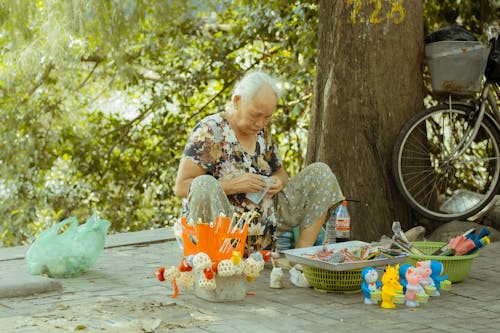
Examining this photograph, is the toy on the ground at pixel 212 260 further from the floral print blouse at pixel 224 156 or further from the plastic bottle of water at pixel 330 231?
the plastic bottle of water at pixel 330 231

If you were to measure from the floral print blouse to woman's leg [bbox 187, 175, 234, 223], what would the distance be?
19 centimetres

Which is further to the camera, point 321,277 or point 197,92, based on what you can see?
point 197,92

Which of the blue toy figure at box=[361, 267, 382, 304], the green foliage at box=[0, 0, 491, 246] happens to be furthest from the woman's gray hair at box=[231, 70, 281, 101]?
the green foliage at box=[0, 0, 491, 246]

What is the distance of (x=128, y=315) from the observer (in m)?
3.44

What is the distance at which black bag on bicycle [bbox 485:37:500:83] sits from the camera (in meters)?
5.62

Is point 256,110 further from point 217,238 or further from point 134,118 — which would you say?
point 134,118

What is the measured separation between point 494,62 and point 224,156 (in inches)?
90.0

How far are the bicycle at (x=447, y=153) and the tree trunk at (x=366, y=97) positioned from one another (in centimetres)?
11

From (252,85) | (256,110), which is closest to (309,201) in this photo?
(256,110)

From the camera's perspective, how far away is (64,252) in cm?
423

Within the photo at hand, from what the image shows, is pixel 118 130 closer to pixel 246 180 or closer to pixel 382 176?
pixel 382 176

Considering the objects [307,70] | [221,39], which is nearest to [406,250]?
[307,70]

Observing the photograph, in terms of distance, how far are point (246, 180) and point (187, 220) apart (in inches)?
13.6

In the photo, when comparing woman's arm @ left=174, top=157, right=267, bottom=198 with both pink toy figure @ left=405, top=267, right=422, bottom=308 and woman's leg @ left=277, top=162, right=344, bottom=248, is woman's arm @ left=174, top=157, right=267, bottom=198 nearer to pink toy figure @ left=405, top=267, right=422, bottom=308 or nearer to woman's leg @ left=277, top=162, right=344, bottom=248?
woman's leg @ left=277, top=162, right=344, bottom=248
